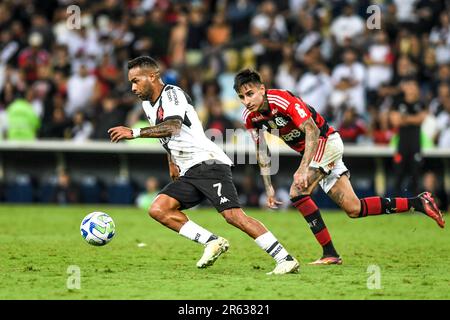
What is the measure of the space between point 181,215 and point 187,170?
461mm

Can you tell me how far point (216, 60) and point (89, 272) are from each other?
13582 millimetres

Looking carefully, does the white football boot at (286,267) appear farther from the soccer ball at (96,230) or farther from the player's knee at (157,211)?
the soccer ball at (96,230)

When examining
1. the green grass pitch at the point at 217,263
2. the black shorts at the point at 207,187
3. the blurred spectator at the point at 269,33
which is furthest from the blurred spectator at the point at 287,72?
the black shorts at the point at 207,187

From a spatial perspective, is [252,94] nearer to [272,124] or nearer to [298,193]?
[272,124]

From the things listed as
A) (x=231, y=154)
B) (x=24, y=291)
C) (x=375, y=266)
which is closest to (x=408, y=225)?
(x=231, y=154)

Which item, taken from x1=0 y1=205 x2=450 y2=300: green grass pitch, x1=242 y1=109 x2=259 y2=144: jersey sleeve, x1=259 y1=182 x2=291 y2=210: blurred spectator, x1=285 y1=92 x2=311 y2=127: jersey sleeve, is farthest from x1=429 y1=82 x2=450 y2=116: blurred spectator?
x1=285 y1=92 x2=311 y2=127: jersey sleeve

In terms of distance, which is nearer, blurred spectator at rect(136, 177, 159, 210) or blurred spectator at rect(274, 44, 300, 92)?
blurred spectator at rect(136, 177, 159, 210)

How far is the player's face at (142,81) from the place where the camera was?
33.4 ft

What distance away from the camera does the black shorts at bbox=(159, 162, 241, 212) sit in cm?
1002

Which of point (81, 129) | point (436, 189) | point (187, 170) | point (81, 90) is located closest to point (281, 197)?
point (436, 189)

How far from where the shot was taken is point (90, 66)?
76.5 ft

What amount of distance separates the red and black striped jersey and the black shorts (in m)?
0.66

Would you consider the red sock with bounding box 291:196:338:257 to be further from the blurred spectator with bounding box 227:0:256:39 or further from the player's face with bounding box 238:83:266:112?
the blurred spectator with bounding box 227:0:256:39

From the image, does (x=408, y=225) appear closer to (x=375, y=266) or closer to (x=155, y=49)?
(x=375, y=266)
